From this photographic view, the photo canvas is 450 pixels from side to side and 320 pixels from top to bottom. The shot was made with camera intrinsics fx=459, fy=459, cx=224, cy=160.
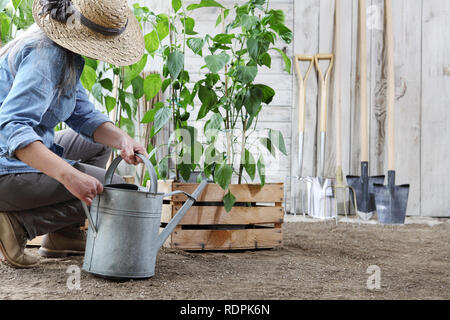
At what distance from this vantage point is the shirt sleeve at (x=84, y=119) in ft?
4.98

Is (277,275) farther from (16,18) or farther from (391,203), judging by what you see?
(391,203)

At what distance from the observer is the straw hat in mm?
1260

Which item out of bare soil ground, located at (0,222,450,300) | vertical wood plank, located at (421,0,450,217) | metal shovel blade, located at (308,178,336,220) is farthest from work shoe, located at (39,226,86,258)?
vertical wood plank, located at (421,0,450,217)

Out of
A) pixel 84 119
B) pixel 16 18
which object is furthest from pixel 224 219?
pixel 16 18

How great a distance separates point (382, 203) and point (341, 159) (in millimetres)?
417

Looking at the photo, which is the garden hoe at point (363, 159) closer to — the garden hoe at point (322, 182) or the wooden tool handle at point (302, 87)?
the garden hoe at point (322, 182)

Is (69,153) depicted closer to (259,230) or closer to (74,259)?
(74,259)

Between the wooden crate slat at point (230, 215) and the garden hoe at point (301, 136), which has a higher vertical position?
the garden hoe at point (301, 136)

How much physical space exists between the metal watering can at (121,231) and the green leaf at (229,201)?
473 mm

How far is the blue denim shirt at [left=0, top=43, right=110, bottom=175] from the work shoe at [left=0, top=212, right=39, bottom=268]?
15cm

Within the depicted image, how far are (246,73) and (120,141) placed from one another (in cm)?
51

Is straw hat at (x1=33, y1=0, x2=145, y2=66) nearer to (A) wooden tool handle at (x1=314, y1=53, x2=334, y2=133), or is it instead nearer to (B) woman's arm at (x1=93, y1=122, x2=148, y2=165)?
(B) woman's arm at (x1=93, y1=122, x2=148, y2=165)

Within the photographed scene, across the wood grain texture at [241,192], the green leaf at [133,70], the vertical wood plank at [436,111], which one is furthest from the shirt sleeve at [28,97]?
the vertical wood plank at [436,111]

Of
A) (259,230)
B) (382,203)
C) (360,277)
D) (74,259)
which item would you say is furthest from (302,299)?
(382,203)
